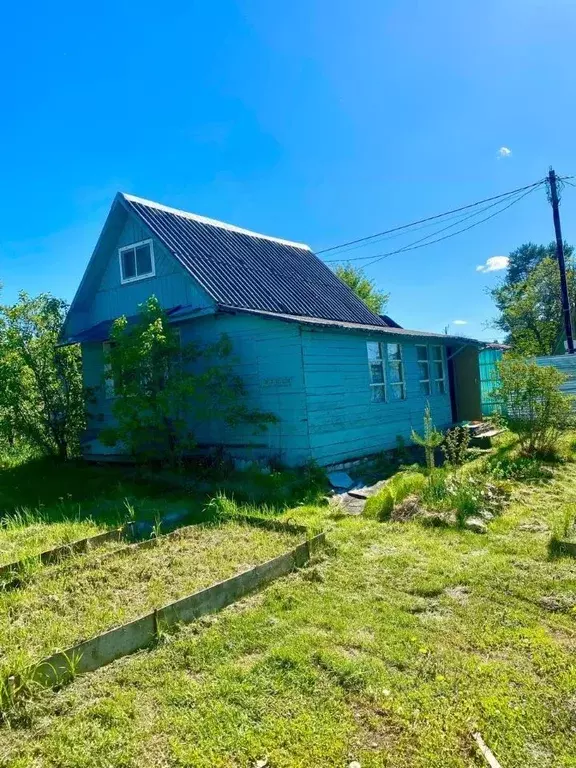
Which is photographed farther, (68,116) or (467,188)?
(467,188)

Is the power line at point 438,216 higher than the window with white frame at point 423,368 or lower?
higher

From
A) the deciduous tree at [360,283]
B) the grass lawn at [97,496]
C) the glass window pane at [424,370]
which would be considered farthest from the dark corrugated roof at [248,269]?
the deciduous tree at [360,283]

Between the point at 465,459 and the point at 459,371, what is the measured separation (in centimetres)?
607

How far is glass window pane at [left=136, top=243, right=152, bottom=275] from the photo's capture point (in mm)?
12031

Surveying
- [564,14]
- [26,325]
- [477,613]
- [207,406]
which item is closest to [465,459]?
[207,406]

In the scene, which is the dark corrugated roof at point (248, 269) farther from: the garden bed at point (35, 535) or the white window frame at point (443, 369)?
the garden bed at point (35, 535)

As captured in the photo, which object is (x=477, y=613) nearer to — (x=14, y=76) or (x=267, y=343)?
(x=267, y=343)

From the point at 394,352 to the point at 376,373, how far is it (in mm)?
1145

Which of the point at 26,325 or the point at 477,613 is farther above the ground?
the point at 26,325

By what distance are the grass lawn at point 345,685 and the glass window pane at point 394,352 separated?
8.10 meters

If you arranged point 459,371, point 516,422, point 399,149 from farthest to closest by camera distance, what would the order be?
point 459,371 → point 399,149 → point 516,422

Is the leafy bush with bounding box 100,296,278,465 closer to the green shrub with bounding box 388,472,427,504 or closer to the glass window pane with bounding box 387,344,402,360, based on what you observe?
the green shrub with bounding box 388,472,427,504

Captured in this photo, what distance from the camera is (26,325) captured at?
11273 millimetres

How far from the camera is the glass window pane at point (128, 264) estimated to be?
12.4m
